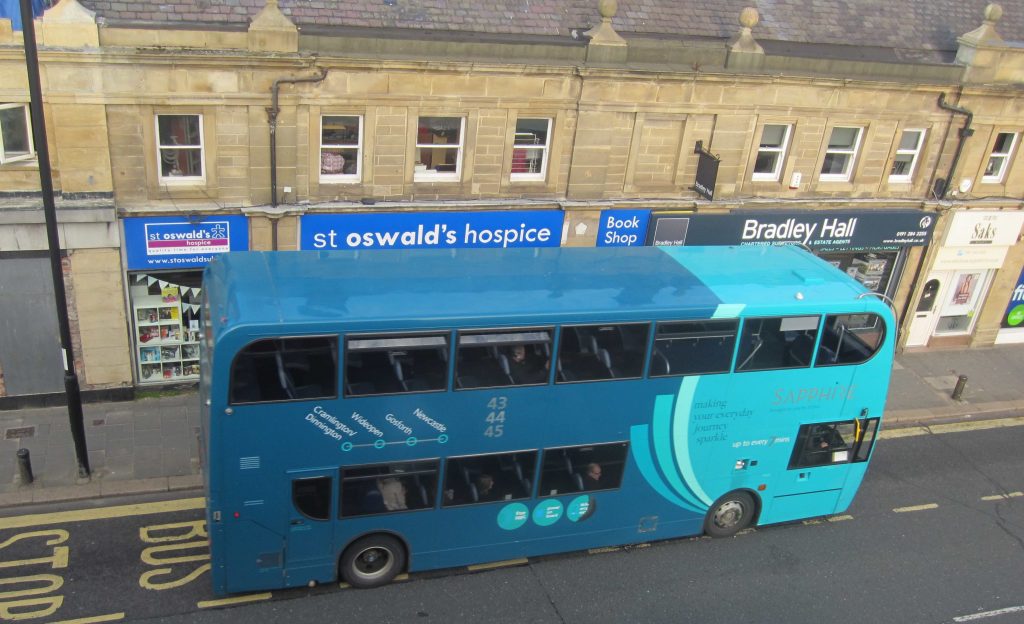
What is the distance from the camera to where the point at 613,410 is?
11508 millimetres

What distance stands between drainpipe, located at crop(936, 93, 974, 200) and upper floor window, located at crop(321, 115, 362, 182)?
13337 millimetres

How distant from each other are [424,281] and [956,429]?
12884 millimetres

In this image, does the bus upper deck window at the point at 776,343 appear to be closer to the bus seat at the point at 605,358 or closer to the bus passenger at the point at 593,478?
the bus seat at the point at 605,358

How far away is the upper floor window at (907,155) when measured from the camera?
20.1 metres

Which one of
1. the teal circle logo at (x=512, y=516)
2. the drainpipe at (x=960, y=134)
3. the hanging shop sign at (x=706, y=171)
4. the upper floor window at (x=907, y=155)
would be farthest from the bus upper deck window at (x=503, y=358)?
the drainpipe at (x=960, y=134)

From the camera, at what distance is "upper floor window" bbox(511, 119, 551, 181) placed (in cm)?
1723

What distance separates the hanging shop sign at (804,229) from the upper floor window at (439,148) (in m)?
4.60

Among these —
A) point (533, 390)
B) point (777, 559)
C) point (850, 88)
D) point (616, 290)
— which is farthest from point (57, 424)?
point (850, 88)

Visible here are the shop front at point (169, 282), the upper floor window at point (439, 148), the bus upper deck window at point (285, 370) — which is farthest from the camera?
the upper floor window at point (439, 148)

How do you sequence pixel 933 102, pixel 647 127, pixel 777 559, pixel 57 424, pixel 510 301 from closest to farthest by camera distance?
1. pixel 510 301
2. pixel 777 559
3. pixel 57 424
4. pixel 647 127
5. pixel 933 102

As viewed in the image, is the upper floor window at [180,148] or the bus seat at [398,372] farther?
the upper floor window at [180,148]

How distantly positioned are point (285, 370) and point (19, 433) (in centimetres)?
766

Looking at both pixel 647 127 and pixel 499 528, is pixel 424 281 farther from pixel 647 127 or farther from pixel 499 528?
pixel 647 127

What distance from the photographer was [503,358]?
10.7 meters
